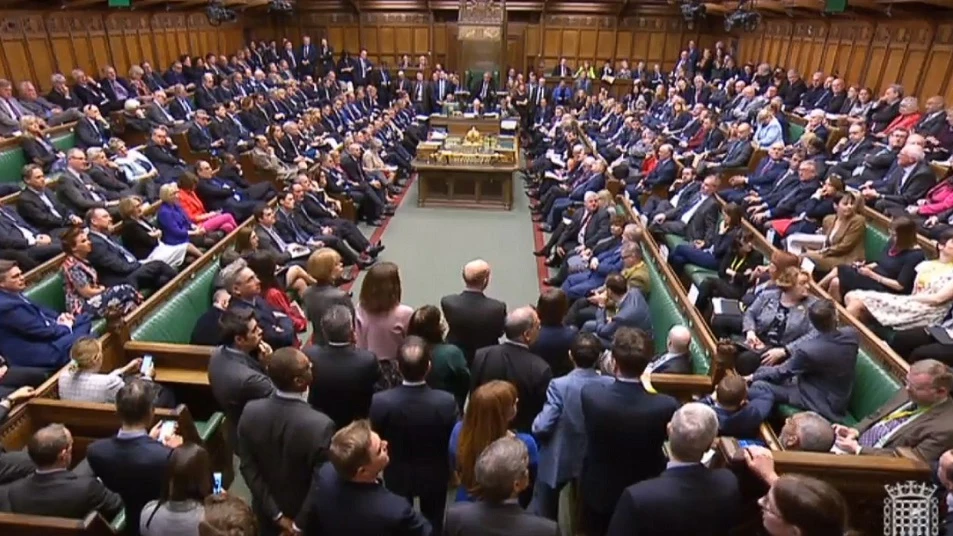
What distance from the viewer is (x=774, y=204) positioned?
21.5 ft

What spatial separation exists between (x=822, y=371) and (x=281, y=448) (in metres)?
2.47

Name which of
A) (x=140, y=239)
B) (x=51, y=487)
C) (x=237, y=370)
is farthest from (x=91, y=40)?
(x=51, y=487)

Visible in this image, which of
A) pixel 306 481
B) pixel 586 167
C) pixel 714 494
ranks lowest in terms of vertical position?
pixel 586 167

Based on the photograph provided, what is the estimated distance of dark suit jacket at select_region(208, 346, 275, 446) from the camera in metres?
2.77

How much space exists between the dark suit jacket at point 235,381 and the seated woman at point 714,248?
12.8 ft

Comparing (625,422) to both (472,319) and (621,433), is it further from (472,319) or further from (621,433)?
(472,319)

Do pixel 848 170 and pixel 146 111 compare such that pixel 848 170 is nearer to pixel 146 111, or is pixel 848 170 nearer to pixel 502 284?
pixel 502 284

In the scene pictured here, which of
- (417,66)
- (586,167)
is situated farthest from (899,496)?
(417,66)

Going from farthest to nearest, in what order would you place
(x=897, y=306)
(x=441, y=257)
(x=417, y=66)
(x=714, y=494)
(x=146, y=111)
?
(x=417, y=66) → (x=146, y=111) → (x=441, y=257) → (x=897, y=306) → (x=714, y=494)

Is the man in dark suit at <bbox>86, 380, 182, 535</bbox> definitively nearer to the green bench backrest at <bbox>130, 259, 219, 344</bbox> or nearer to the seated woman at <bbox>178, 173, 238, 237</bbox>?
the green bench backrest at <bbox>130, 259, 219, 344</bbox>

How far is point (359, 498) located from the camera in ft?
6.39

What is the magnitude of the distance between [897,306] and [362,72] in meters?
13.4

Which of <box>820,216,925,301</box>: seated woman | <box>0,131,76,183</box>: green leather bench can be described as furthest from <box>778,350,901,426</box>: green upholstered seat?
<box>0,131,76,183</box>: green leather bench

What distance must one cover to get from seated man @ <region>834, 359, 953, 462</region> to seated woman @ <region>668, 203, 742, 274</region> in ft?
8.77
